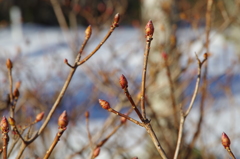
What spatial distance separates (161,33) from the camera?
3822 mm

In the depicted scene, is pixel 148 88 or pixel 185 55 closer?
pixel 148 88

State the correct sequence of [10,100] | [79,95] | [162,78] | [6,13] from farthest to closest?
[6,13]
[79,95]
[162,78]
[10,100]

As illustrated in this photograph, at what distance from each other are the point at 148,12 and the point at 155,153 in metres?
1.63

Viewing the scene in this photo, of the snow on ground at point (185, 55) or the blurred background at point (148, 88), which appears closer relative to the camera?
the blurred background at point (148, 88)

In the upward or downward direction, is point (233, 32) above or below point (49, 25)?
below

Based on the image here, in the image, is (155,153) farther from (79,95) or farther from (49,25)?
(49,25)

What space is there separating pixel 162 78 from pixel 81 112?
3.23 feet

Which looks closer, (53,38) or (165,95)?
(165,95)

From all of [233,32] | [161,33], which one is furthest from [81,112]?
[233,32]

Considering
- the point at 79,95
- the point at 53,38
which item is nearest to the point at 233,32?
the point at 79,95

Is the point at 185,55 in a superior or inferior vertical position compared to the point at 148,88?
superior

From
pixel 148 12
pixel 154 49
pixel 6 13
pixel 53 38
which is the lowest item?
pixel 154 49

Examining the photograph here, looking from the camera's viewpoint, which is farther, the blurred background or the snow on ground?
the snow on ground

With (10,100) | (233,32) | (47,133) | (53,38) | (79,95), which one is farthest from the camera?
(53,38)
